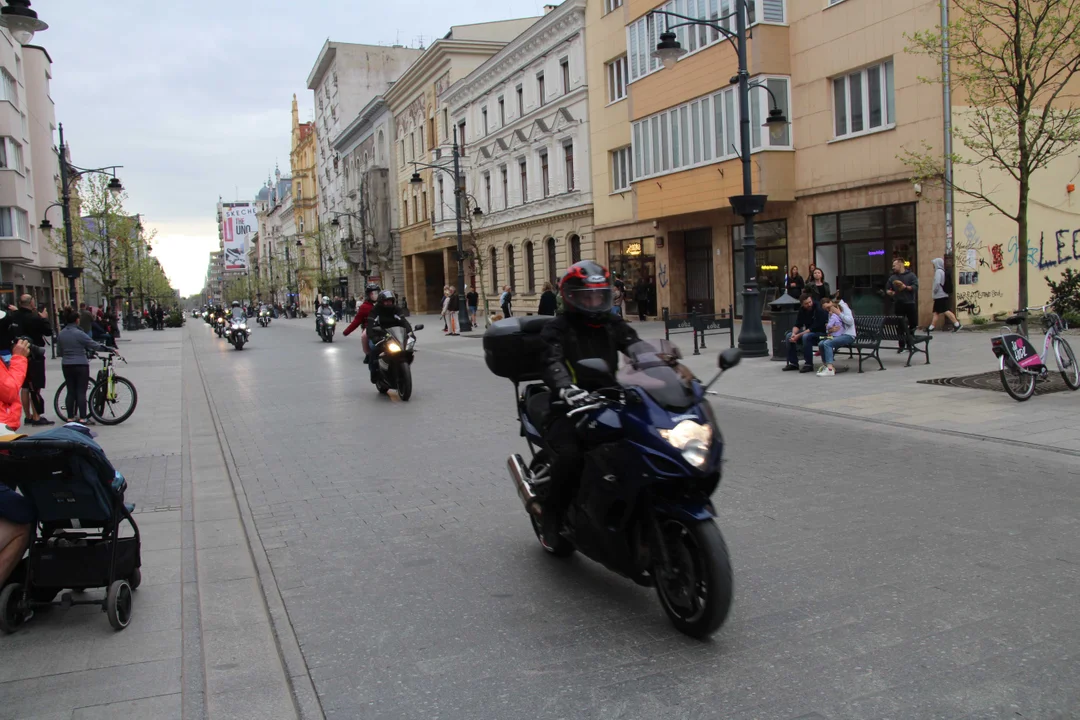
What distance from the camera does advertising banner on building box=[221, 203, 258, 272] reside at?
499ft

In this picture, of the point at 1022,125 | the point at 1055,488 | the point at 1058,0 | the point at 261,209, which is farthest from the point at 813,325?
the point at 261,209

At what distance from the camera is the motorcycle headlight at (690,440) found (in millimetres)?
3697

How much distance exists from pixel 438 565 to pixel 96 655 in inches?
71.7

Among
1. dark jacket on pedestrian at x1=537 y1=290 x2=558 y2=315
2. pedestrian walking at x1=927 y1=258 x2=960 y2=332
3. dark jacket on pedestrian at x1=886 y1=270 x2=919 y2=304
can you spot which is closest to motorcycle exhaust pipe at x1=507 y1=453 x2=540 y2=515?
dark jacket on pedestrian at x1=886 y1=270 x2=919 y2=304

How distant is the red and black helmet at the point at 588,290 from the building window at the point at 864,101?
A: 18.6 m

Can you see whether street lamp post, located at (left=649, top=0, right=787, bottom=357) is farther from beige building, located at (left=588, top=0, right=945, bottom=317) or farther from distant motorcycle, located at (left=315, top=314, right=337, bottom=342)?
distant motorcycle, located at (left=315, top=314, right=337, bottom=342)

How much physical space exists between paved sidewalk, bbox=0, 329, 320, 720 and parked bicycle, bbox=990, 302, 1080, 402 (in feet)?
27.2

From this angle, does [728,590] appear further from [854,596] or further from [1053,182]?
[1053,182]

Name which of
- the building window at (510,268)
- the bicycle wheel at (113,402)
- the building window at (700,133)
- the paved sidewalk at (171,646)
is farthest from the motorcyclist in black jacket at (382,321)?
the building window at (510,268)

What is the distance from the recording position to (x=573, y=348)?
4.74m

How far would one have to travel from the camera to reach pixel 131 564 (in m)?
4.58

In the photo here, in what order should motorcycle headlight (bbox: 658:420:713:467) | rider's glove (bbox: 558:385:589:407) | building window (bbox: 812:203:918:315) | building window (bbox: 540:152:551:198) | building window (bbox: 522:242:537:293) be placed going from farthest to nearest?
building window (bbox: 522:242:537:293)
building window (bbox: 540:152:551:198)
building window (bbox: 812:203:918:315)
rider's glove (bbox: 558:385:589:407)
motorcycle headlight (bbox: 658:420:713:467)

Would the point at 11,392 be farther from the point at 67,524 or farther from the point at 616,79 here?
the point at 616,79

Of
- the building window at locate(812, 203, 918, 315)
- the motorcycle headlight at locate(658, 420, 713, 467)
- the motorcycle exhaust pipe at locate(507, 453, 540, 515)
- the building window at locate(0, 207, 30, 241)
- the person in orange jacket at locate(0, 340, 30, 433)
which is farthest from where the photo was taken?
the building window at locate(0, 207, 30, 241)
